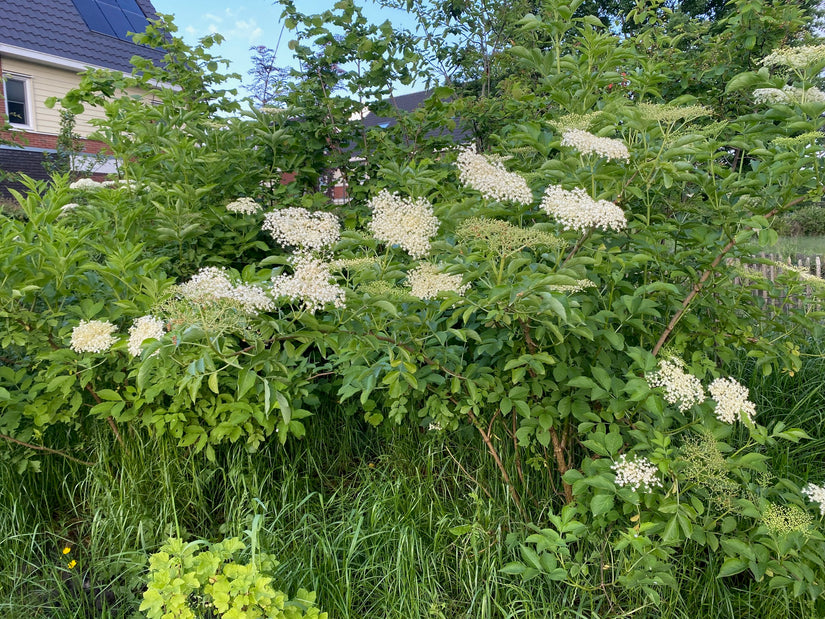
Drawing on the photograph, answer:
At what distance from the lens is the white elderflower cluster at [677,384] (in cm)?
167

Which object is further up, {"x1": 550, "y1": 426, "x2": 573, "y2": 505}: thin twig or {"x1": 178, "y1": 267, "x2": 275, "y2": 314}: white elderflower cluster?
{"x1": 178, "y1": 267, "x2": 275, "y2": 314}: white elderflower cluster

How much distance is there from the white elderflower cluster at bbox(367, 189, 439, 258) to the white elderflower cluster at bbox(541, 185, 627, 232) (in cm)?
38

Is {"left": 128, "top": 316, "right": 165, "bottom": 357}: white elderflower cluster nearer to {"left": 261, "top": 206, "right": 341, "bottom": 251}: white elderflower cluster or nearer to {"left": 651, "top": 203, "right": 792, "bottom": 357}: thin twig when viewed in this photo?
{"left": 261, "top": 206, "right": 341, "bottom": 251}: white elderflower cluster

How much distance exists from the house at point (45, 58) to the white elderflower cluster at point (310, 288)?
40.6 feet

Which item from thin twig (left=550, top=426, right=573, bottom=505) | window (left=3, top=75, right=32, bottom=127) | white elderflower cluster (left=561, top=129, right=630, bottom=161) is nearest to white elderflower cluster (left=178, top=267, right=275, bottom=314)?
white elderflower cluster (left=561, top=129, right=630, bottom=161)

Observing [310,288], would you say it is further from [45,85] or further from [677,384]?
[45,85]

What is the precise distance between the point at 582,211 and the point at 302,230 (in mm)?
914

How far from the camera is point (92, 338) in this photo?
1877 mm

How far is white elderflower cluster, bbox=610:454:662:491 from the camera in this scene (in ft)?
5.29

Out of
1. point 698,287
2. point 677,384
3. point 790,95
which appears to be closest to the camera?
point 677,384

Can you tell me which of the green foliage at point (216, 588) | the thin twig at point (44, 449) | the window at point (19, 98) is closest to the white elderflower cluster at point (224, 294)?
the green foliage at point (216, 588)

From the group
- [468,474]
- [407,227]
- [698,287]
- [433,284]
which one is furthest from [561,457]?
[407,227]

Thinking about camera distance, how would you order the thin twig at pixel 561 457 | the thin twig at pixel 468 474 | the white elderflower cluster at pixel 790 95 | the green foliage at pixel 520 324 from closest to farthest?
the green foliage at pixel 520 324, the white elderflower cluster at pixel 790 95, the thin twig at pixel 561 457, the thin twig at pixel 468 474

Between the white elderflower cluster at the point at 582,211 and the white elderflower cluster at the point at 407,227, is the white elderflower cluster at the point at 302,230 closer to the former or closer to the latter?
the white elderflower cluster at the point at 407,227
